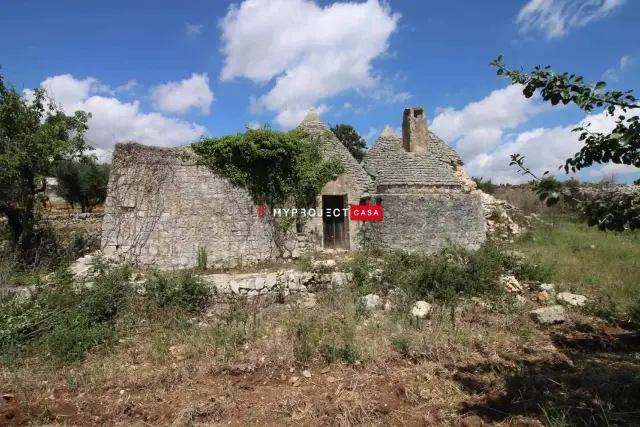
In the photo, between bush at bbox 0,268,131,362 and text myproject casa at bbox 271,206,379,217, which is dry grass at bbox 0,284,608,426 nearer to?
bush at bbox 0,268,131,362

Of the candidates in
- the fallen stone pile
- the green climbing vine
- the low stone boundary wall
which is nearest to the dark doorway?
the green climbing vine

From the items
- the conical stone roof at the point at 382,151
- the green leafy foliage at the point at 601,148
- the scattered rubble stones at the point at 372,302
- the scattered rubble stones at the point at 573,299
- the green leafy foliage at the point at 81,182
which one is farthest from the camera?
the green leafy foliage at the point at 81,182

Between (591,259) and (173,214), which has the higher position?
(173,214)

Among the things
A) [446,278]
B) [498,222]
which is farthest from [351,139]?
[446,278]

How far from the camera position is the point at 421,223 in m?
11.5

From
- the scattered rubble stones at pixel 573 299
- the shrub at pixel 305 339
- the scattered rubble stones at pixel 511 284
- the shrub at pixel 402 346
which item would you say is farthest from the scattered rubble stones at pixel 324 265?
the scattered rubble stones at pixel 573 299

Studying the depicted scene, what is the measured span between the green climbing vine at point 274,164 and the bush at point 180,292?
3766mm

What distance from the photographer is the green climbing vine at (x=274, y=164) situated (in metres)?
10.3

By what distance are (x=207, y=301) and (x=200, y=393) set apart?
335cm

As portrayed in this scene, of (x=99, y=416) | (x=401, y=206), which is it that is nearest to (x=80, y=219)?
(x=401, y=206)

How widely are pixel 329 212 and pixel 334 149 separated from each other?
209cm

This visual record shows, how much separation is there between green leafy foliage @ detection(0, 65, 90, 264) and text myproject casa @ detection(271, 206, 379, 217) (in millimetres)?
5571

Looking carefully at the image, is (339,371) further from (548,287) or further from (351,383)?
(548,287)

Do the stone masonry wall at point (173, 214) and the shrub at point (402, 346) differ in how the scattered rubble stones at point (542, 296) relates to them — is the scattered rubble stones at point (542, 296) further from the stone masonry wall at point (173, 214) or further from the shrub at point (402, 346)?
the stone masonry wall at point (173, 214)
